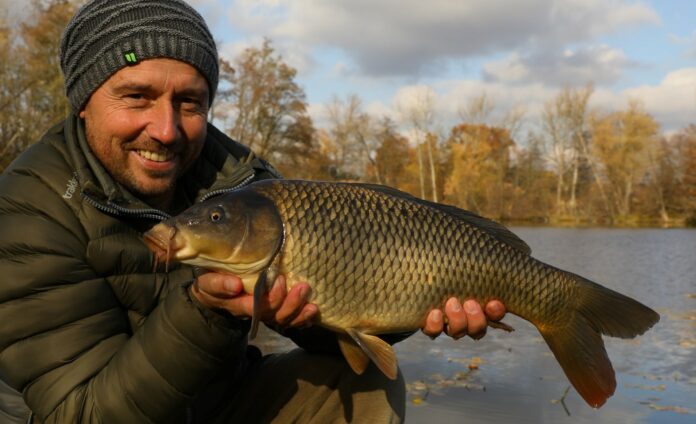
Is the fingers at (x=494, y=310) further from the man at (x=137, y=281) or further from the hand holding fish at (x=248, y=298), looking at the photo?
the hand holding fish at (x=248, y=298)

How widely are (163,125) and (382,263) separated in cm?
86

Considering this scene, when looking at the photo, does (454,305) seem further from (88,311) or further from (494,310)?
(88,311)

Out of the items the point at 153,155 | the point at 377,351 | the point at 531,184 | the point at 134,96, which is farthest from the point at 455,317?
the point at 531,184

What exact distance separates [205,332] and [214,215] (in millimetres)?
304

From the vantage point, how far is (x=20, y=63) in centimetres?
2016

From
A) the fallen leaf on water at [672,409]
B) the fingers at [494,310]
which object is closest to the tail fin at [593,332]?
the fingers at [494,310]

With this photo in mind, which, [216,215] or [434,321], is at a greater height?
[216,215]

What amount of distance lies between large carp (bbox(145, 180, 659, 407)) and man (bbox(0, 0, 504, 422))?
7cm

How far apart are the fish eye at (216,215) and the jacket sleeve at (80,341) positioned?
21cm

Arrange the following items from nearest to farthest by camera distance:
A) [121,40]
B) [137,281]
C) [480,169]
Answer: [137,281]
[121,40]
[480,169]

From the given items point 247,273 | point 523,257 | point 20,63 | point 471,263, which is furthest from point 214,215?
point 20,63

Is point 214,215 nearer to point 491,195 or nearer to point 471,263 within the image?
point 471,263

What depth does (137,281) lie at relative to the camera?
218cm

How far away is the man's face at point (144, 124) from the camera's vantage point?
2254mm
